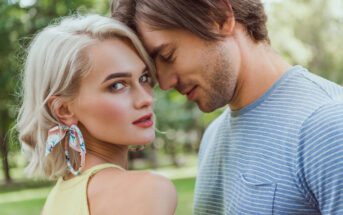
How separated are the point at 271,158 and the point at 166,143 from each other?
1063 inches

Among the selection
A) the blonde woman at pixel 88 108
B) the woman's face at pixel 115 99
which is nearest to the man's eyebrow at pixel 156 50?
the blonde woman at pixel 88 108

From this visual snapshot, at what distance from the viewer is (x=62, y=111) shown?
2229 millimetres

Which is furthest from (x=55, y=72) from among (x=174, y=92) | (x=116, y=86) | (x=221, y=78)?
(x=174, y=92)

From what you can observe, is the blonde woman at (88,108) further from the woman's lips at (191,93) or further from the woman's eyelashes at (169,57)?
the woman's lips at (191,93)

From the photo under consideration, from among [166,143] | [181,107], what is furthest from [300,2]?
[166,143]

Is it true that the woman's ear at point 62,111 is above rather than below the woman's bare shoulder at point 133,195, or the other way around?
above

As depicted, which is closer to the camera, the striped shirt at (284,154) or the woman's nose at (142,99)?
the striped shirt at (284,154)

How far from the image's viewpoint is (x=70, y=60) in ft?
7.00

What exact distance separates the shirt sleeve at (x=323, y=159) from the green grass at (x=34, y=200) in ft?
27.5

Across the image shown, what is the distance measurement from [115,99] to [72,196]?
0.53 meters

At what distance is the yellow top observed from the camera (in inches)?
78.4

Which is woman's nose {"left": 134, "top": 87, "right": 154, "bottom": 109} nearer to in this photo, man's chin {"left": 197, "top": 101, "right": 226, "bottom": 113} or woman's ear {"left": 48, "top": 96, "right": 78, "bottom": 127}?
woman's ear {"left": 48, "top": 96, "right": 78, "bottom": 127}

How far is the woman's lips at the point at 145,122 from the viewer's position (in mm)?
2203

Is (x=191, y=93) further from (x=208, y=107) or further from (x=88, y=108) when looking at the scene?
(x=88, y=108)
